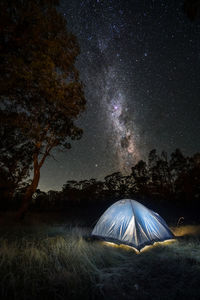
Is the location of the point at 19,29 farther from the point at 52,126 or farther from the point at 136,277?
the point at 136,277

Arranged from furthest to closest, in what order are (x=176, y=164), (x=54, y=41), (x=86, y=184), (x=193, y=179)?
(x=86, y=184)
(x=176, y=164)
(x=193, y=179)
(x=54, y=41)

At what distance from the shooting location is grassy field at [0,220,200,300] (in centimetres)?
288

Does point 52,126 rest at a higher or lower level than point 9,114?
higher

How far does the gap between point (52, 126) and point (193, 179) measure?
2290 cm

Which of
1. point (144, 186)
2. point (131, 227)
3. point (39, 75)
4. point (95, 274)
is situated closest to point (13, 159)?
point (39, 75)

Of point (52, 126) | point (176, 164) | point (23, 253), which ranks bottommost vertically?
point (23, 253)

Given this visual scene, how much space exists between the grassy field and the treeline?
1736 centimetres

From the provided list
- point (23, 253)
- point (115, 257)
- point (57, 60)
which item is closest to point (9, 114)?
point (57, 60)

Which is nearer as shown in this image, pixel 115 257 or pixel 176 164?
pixel 115 257

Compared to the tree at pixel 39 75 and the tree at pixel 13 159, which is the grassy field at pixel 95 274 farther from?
the tree at pixel 13 159

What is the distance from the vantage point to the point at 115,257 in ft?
15.7

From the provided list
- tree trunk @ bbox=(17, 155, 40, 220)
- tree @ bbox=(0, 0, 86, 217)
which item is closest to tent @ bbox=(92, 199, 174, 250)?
tree trunk @ bbox=(17, 155, 40, 220)

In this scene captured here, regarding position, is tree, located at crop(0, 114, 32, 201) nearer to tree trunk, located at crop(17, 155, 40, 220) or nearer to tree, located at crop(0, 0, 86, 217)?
tree, located at crop(0, 0, 86, 217)

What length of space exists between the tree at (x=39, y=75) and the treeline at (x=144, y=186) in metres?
12.6
